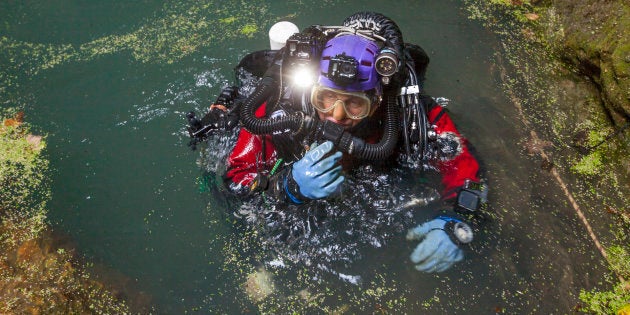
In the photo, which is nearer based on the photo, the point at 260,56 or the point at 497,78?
the point at 260,56

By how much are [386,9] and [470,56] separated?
4.38ft

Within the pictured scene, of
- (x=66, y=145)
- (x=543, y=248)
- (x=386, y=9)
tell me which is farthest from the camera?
(x=386, y=9)

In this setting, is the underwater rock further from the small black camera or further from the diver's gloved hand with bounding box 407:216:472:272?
the small black camera

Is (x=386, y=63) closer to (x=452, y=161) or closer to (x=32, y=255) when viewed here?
(x=452, y=161)

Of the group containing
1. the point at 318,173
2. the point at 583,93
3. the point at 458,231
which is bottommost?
the point at 458,231

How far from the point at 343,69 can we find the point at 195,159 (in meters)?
1.88

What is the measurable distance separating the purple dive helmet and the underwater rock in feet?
5.16

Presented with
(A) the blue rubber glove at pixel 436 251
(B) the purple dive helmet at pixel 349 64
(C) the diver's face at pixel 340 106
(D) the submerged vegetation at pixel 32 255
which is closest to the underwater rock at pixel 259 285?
(D) the submerged vegetation at pixel 32 255

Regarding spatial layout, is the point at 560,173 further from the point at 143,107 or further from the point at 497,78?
the point at 143,107

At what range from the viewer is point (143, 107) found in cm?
430

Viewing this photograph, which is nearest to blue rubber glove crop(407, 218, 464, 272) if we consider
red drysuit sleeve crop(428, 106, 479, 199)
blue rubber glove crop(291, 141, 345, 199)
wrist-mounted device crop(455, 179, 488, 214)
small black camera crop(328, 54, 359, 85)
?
wrist-mounted device crop(455, 179, 488, 214)

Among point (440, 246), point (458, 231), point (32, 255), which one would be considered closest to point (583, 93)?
point (458, 231)

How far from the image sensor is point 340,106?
3008mm

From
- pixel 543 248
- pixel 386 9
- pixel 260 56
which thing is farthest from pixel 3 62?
pixel 543 248
